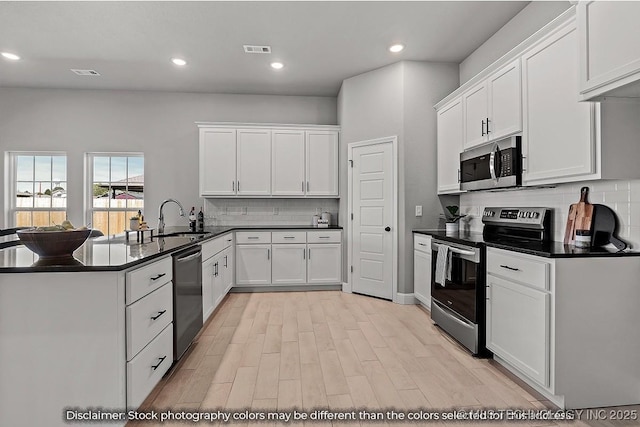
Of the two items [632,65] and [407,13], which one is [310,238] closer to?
[407,13]

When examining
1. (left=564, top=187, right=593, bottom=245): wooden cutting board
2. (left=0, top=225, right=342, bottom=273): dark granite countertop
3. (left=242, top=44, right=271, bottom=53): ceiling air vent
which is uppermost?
(left=242, top=44, right=271, bottom=53): ceiling air vent

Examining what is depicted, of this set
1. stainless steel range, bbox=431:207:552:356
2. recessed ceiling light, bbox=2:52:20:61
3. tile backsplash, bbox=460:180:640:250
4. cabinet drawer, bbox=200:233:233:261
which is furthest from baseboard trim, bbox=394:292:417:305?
recessed ceiling light, bbox=2:52:20:61

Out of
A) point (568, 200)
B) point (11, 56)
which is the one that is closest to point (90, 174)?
point (11, 56)

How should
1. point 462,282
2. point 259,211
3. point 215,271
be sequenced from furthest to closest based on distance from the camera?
1. point 259,211
2. point 215,271
3. point 462,282

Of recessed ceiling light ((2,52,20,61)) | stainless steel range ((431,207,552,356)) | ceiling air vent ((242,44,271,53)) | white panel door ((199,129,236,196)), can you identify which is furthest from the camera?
white panel door ((199,129,236,196))

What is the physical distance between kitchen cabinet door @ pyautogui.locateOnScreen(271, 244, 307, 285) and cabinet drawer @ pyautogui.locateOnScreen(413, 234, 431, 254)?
4.93ft

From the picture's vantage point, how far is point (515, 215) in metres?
2.84

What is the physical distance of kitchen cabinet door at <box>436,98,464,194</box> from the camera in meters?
3.58

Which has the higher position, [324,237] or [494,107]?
[494,107]

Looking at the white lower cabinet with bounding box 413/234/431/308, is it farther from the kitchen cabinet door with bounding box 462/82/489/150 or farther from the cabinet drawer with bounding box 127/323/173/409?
the cabinet drawer with bounding box 127/323/173/409

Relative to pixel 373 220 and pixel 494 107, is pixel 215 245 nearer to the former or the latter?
pixel 373 220

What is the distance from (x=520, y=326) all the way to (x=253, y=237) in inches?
131

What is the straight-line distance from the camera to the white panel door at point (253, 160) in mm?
4801

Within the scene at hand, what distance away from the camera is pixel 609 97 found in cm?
190
